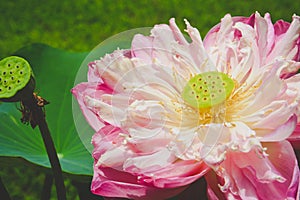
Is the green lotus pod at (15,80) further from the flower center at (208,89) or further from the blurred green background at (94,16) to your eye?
the blurred green background at (94,16)

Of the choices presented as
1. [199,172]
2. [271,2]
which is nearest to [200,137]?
[199,172]

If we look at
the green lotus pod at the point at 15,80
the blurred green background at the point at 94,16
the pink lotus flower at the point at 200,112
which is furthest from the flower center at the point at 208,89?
the blurred green background at the point at 94,16

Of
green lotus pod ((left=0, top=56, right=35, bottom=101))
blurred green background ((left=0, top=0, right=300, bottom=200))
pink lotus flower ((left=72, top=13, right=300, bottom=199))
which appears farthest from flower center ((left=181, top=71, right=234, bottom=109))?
blurred green background ((left=0, top=0, right=300, bottom=200))

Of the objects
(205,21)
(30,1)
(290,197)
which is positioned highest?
(290,197)

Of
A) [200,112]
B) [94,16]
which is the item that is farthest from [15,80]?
[94,16]

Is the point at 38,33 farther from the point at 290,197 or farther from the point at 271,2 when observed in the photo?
the point at 290,197

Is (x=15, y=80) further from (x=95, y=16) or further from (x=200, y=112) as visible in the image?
(x=95, y=16)
